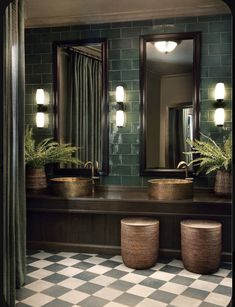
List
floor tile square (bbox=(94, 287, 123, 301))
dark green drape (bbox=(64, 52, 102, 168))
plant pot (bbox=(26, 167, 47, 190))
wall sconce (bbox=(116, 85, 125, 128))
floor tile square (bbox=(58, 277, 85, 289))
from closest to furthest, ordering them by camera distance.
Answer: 1. floor tile square (bbox=(94, 287, 123, 301))
2. floor tile square (bbox=(58, 277, 85, 289))
3. plant pot (bbox=(26, 167, 47, 190))
4. wall sconce (bbox=(116, 85, 125, 128))
5. dark green drape (bbox=(64, 52, 102, 168))

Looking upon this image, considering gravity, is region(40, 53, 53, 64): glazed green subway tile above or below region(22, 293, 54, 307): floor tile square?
above

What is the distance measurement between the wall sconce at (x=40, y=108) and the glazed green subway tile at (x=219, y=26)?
2.06 m

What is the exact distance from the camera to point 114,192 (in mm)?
4066

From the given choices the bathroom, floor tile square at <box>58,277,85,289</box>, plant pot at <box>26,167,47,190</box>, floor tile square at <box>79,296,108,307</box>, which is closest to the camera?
floor tile square at <box>79,296,108,307</box>

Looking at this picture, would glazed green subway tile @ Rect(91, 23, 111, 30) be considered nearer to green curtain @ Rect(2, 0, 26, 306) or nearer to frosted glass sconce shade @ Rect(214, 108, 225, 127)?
green curtain @ Rect(2, 0, 26, 306)

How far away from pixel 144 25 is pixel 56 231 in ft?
8.17

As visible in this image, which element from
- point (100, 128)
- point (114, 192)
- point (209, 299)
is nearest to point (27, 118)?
point (100, 128)

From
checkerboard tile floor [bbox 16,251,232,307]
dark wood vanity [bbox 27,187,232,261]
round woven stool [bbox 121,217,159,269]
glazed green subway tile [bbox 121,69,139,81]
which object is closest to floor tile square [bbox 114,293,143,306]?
checkerboard tile floor [bbox 16,251,232,307]

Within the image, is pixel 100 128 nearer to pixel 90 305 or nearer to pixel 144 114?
pixel 144 114

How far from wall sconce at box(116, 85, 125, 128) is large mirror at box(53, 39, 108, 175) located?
15cm

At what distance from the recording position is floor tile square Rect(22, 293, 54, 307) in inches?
104

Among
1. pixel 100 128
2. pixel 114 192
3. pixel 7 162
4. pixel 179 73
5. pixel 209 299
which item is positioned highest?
pixel 179 73

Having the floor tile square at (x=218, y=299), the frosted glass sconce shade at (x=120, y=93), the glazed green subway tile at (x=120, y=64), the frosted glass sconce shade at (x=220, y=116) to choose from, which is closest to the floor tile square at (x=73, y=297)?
the floor tile square at (x=218, y=299)

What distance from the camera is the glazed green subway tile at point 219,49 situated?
12.9ft
